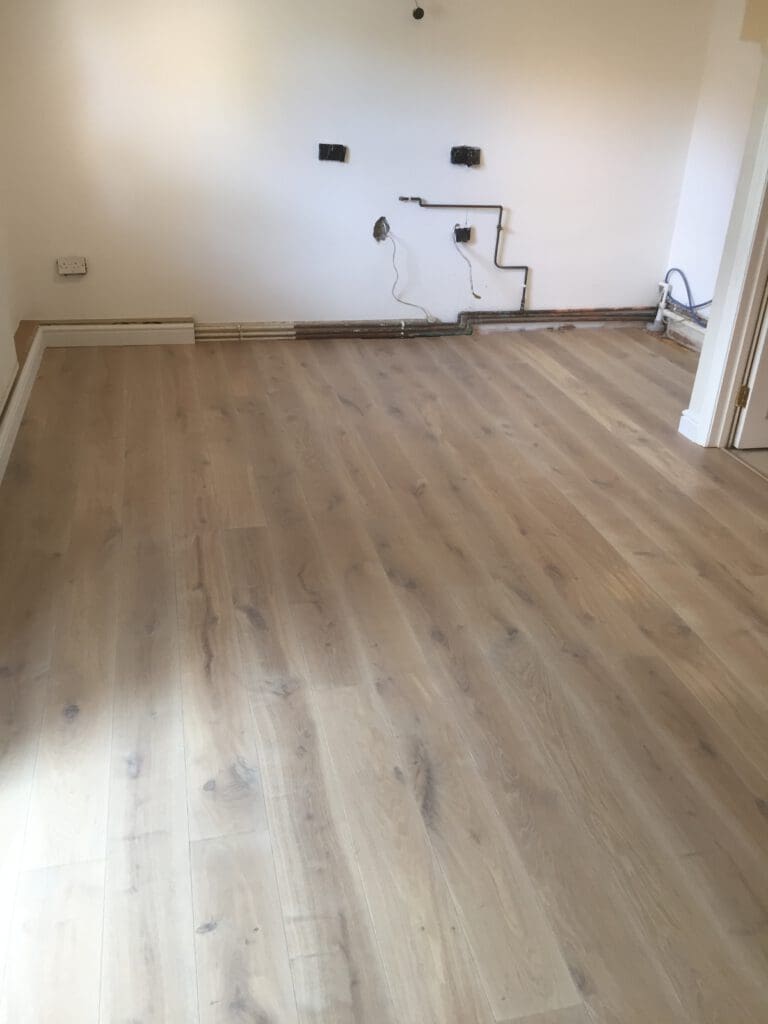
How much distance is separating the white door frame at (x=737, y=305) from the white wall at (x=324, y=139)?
5.26ft

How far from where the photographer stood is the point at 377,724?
2.12m

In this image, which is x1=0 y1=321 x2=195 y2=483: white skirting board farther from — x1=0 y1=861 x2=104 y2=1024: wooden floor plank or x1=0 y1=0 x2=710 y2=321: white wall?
x1=0 y1=861 x2=104 y2=1024: wooden floor plank

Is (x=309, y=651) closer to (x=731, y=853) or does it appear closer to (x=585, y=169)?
(x=731, y=853)

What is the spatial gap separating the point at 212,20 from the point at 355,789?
369 cm

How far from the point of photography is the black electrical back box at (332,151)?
4449 mm

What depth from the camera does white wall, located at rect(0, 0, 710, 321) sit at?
412 centimetres

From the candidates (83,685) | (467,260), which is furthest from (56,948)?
(467,260)

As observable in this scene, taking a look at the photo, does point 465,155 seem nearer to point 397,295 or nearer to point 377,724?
point 397,295

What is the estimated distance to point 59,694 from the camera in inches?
85.4

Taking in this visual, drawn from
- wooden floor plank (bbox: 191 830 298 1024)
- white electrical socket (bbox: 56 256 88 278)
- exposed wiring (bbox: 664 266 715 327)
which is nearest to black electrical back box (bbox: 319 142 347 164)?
white electrical socket (bbox: 56 256 88 278)

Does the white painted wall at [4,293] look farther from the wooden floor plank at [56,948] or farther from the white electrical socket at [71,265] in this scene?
the wooden floor plank at [56,948]

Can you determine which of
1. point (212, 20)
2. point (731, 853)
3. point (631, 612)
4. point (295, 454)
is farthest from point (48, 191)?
point (731, 853)

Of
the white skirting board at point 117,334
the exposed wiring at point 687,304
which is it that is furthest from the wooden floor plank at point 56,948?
the exposed wiring at point 687,304

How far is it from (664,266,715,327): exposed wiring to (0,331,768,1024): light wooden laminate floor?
1484 millimetres
